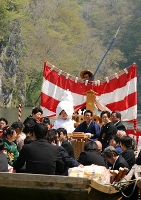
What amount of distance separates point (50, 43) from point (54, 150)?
70655mm

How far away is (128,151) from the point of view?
1070 centimetres

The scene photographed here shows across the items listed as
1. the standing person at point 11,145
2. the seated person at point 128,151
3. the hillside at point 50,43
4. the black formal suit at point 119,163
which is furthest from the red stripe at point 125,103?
the hillside at point 50,43

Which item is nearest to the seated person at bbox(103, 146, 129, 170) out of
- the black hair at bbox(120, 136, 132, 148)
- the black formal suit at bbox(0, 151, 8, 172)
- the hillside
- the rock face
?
the black hair at bbox(120, 136, 132, 148)

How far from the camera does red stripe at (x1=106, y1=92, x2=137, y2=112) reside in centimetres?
1669

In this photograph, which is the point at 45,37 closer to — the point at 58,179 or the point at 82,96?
the point at 82,96

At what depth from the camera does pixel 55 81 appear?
16984 mm

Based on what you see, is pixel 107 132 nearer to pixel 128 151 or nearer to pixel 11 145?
pixel 128 151

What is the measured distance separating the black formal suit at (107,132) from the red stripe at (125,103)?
335 centimetres

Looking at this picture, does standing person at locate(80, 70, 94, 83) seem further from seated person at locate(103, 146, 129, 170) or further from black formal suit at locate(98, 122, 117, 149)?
seated person at locate(103, 146, 129, 170)

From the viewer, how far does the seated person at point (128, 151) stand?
1066cm

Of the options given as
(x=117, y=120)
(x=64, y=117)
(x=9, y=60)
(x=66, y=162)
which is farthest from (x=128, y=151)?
(x=9, y=60)

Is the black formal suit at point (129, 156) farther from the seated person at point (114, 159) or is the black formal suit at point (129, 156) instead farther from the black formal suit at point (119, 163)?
the black formal suit at point (119, 163)

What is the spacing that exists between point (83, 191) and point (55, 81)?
891 centimetres

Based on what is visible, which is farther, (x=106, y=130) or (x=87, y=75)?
(x=87, y=75)
